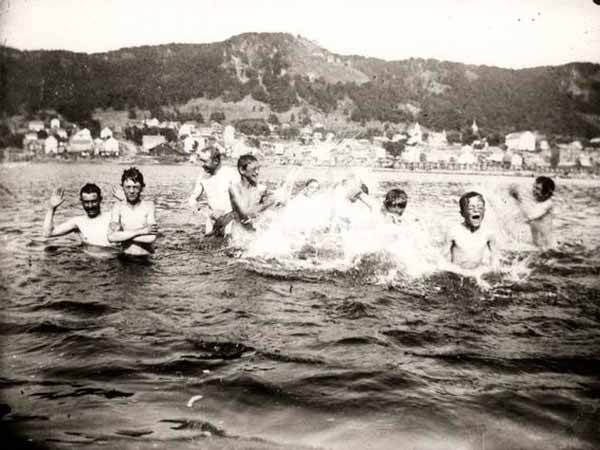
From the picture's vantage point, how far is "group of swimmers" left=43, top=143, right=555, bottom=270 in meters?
5.11

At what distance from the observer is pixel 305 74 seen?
5.13 meters

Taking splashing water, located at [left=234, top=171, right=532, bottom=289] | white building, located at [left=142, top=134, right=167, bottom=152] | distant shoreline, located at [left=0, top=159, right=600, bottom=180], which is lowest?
splashing water, located at [left=234, top=171, right=532, bottom=289]

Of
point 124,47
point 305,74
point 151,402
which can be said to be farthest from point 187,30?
point 151,402

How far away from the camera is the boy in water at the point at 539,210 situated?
5.93 metres

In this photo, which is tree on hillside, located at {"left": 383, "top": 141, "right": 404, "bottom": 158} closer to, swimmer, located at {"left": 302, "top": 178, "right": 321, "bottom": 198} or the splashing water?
the splashing water

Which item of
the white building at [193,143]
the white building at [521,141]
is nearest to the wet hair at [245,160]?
the white building at [193,143]

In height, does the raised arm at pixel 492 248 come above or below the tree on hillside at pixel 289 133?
below

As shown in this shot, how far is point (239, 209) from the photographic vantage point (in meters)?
5.86

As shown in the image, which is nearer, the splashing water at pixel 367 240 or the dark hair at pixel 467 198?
the dark hair at pixel 467 198

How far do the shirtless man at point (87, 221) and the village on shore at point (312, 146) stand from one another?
61cm

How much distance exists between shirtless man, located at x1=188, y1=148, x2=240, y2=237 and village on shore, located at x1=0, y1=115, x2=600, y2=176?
0.31m

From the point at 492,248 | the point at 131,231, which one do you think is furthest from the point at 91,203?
the point at 492,248

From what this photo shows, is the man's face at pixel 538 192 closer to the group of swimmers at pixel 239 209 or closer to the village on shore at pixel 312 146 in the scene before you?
the group of swimmers at pixel 239 209

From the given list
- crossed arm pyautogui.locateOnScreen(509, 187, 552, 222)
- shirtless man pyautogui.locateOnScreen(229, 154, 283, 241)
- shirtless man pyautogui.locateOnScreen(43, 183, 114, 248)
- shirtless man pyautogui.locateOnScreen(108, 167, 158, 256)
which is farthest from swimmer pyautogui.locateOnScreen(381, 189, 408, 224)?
shirtless man pyautogui.locateOnScreen(43, 183, 114, 248)
